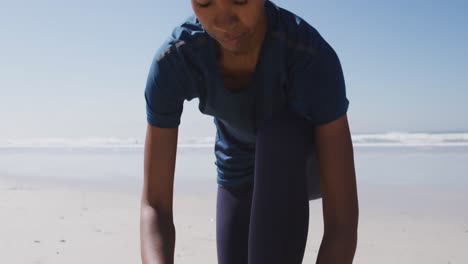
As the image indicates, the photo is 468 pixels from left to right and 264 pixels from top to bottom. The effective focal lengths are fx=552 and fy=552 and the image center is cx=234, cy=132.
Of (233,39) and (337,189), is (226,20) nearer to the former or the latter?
(233,39)

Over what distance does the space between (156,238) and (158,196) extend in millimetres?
128

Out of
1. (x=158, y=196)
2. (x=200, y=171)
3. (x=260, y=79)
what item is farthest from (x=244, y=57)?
(x=200, y=171)

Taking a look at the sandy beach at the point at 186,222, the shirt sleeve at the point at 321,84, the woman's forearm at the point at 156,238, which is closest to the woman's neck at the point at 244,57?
the shirt sleeve at the point at 321,84

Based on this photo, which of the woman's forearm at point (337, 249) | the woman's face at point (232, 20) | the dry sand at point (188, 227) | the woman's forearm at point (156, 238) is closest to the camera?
the woman's face at point (232, 20)

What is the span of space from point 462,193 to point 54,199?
161 inches

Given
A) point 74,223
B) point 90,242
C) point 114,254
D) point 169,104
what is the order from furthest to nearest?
point 74,223, point 90,242, point 114,254, point 169,104

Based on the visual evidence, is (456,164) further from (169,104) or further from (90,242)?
(169,104)

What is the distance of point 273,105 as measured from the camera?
146cm

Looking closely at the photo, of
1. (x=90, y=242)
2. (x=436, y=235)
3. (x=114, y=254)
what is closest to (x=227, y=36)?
(x=114, y=254)

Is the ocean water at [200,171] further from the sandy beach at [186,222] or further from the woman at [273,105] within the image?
the woman at [273,105]

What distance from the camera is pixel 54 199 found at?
558 centimetres

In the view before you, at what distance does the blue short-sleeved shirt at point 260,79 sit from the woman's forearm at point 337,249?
316mm

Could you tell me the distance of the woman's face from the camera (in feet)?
4.37

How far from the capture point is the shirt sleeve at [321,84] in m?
1.34
